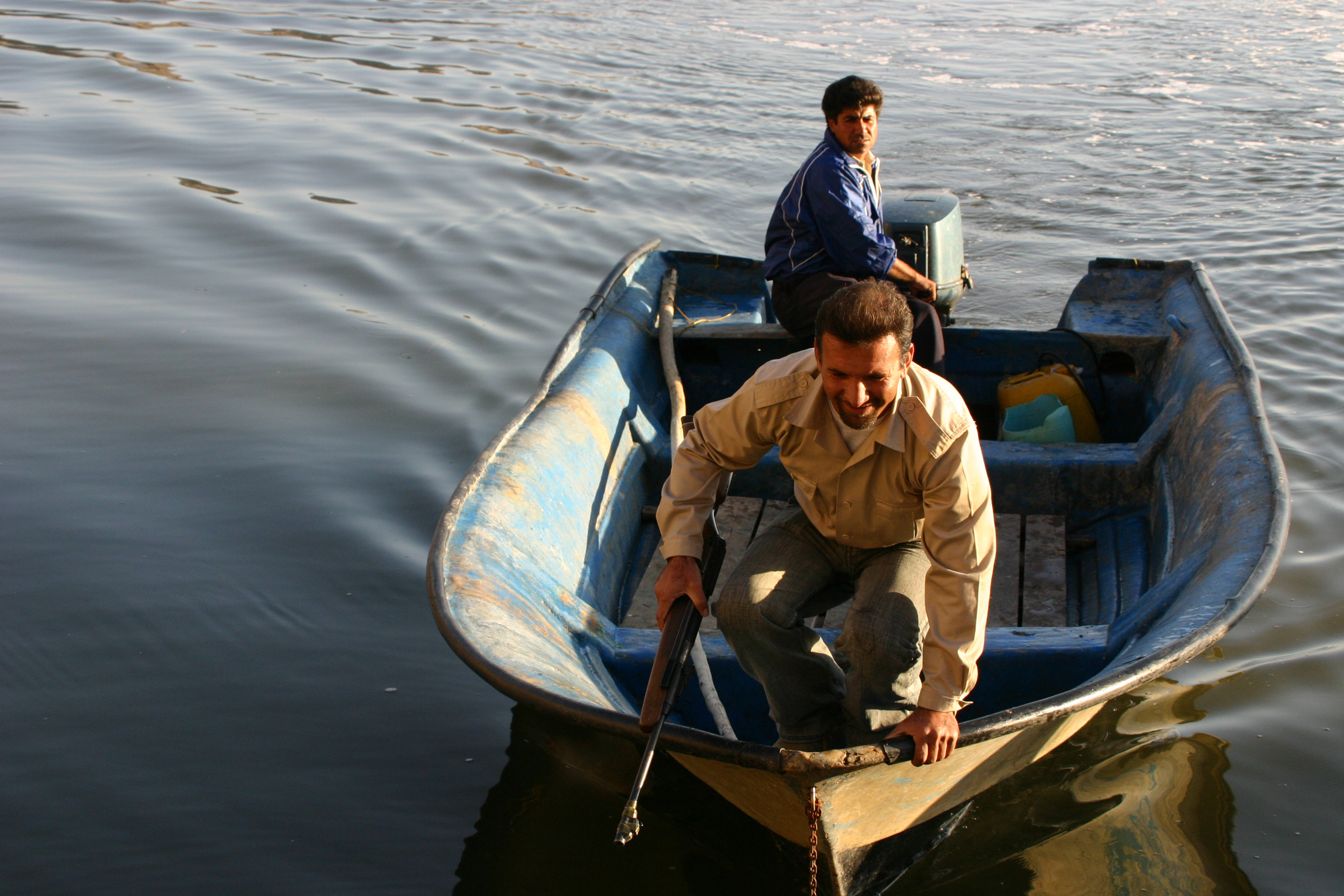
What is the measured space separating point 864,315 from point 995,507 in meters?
2.17

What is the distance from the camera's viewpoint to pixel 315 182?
31.2ft

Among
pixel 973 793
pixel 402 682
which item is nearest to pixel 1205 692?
pixel 973 793

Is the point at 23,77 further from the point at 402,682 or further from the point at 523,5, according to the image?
the point at 402,682

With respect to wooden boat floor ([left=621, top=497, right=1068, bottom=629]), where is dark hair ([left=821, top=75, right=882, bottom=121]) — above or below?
above

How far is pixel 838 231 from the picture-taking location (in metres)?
Answer: 4.42

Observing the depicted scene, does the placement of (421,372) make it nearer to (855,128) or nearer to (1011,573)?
(855,128)

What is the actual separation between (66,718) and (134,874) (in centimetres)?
82

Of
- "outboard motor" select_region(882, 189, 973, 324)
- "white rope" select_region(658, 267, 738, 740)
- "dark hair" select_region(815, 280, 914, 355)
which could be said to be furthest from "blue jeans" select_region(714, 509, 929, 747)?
"outboard motor" select_region(882, 189, 973, 324)

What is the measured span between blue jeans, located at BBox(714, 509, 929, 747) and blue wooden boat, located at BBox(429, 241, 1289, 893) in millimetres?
243

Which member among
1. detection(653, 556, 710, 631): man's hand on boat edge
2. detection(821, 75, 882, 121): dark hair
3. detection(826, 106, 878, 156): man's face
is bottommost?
detection(653, 556, 710, 631): man's hand on boat edge

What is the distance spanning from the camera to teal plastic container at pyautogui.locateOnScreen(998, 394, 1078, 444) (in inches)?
178

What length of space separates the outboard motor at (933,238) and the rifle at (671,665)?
266 cm

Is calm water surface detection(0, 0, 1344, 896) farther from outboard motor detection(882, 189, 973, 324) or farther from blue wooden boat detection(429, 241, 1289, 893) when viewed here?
outboard motor detection(882, 189, 973, 324)

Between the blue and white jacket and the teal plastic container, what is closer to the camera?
the blue and white jacket
